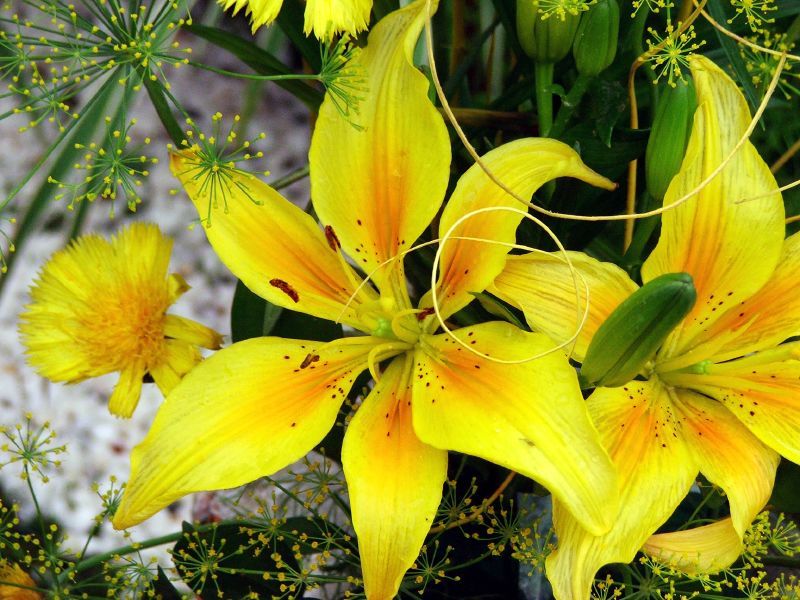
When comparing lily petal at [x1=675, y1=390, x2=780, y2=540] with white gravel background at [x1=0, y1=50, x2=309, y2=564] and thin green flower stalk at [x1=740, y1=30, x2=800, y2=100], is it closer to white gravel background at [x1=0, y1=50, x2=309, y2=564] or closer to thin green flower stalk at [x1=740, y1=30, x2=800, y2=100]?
thin green flower stalk at [x1=740, y1=30, x2=800, y2=100]

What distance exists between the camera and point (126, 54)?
1.70 feet

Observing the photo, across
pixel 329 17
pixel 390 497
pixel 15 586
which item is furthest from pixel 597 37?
pixel 15 586

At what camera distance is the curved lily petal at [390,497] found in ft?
1.45

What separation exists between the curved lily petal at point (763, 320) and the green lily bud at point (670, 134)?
7cm

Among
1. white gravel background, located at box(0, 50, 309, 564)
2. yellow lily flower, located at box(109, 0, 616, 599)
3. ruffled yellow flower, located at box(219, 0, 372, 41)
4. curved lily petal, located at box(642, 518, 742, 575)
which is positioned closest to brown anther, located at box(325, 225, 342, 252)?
yellow lily flower, located at box(109, 0, 616, 599)

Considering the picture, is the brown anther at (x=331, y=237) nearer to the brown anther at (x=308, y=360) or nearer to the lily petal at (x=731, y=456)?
the brown anther at (x=308, y=360)

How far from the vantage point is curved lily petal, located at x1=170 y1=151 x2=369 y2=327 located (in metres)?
0.50

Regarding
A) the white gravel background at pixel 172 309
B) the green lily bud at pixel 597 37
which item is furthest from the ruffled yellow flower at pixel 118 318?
the white gravel background at pixel 172 309

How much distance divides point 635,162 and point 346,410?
218mm

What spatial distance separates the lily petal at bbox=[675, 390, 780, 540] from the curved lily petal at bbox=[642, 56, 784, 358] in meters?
0.06

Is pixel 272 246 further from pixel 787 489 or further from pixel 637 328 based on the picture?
pixel 787 489

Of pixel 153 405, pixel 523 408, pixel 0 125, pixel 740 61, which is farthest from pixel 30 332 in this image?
pixel 0 125

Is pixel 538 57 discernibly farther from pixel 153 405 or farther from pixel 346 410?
pixel 153 405

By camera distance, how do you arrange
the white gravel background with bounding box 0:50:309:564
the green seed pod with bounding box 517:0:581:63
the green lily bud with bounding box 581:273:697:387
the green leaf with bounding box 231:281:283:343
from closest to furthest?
the green lily bud with bounding box 581:273:697:387 < the green seed pod with bounding box 517:0:581:63 < the green leaf with bounding box 231:281:283:343 < the white gravel background with bounding box 0:50:309:564
